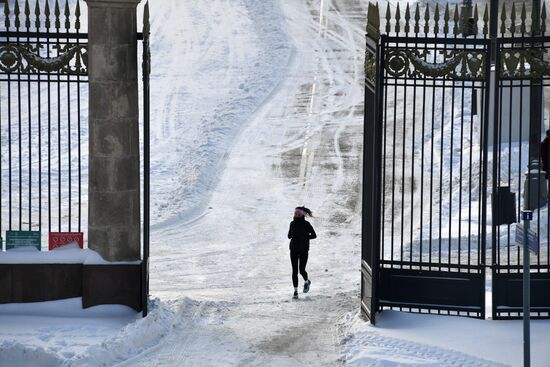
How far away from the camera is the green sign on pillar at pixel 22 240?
619 inches

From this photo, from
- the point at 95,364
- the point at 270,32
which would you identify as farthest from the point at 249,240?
the point at 270,32

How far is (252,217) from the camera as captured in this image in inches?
933

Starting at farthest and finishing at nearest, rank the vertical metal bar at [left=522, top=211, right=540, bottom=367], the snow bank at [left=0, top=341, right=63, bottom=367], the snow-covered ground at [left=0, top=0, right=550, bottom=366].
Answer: the snow-covered ground at [left=0, top=0, right=550, bottom=366]
the snow bank at [left=0, top=341, right=63, bottom=367]
the vertical metal bar at [left=522, top=211, right=540, bottom=367]

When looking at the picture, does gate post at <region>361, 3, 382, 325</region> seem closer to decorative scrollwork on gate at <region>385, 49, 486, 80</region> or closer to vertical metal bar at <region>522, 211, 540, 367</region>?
decorative scrollwork on gate at <region>385, 49, 486, 80</region>

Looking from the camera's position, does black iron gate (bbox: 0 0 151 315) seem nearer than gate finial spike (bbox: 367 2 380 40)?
No

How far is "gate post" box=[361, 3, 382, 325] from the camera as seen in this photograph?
1474cm

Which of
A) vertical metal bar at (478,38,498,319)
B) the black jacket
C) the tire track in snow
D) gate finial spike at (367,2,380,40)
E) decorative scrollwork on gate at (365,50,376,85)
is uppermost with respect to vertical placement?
gate finial spike at (367,2,380,40)

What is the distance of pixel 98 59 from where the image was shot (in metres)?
15.4

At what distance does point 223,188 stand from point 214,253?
4.64m

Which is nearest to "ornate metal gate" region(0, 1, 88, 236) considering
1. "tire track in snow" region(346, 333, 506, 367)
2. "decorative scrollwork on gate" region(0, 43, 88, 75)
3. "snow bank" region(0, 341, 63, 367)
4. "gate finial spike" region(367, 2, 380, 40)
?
"decorative scrollwork on gate" region(0, 43, 88, 75)

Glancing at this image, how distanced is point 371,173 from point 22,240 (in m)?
4.73

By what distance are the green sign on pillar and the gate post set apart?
14.4ft

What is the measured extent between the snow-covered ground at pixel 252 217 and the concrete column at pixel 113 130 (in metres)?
0.99

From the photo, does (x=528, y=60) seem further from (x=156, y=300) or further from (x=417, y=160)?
(x=417, y=160)
